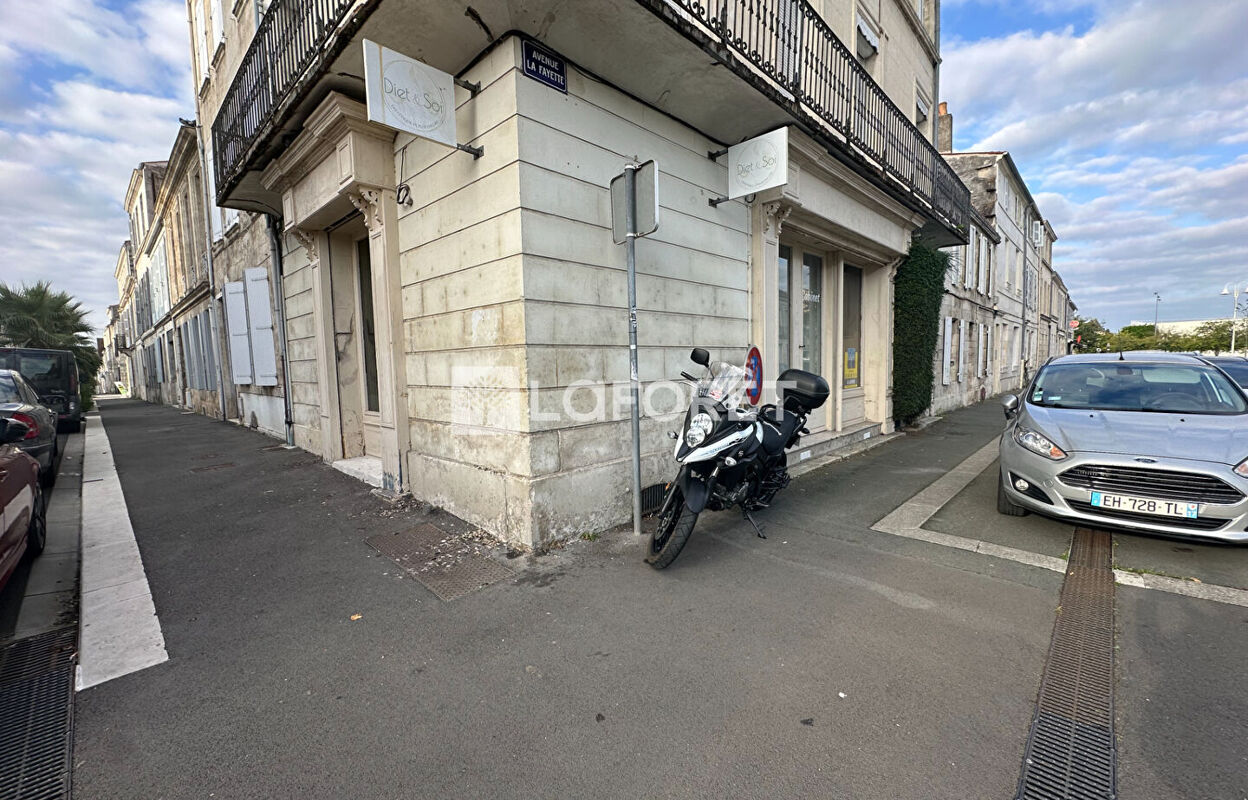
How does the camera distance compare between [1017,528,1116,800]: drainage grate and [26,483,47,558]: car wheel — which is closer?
[1017,528,1116,800]: drainage grate

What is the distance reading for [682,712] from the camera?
215 cm

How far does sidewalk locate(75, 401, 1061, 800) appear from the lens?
1.85 meters

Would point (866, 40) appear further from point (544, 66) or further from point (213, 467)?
point (213, 467)

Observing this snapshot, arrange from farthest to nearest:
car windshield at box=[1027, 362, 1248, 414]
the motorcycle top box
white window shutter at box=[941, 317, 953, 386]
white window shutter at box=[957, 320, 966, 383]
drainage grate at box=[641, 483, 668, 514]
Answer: white window shutter at box=[957, 320, 966, 383], white window shutter at box=[941, 317, 953, 386], drainage grate at box=[641, 483, 668, 514], the motorcycle top box, car windshield at box=[1027, 362, 1248, 414]

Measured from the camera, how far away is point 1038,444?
4.04 m

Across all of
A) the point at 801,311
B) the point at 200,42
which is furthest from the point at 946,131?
the point at 200,42

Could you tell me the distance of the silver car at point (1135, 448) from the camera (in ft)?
11.0

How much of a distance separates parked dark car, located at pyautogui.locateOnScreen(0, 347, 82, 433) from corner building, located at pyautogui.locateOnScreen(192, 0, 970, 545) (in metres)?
8.18

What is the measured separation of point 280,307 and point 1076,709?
9.96 metres

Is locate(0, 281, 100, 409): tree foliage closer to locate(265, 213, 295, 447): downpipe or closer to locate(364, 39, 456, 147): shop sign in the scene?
locate(265, 213, 295, 447): downpipe

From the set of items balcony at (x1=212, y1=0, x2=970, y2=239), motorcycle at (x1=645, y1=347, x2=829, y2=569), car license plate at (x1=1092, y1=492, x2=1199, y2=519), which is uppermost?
balcony at (x1=212, y1=0, x2=970, y2=239)

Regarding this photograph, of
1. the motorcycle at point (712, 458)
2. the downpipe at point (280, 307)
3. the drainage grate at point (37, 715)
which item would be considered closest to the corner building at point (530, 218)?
the downpipe at point (280, 307)

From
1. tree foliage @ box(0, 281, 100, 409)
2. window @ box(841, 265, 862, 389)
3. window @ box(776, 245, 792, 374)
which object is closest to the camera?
window @ box(776, 245, 792, 374)

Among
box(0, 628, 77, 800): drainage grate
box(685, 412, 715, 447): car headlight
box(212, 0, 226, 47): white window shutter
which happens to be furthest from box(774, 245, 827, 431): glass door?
box(212, 0, 226, 47): white window shutter
